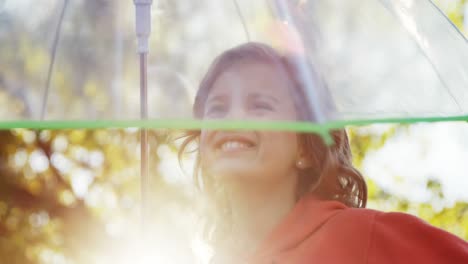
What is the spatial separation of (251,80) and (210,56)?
26 centimetres

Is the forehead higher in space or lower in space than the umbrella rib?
lower

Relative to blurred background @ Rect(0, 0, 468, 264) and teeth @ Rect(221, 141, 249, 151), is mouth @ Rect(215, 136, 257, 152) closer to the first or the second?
teeth @ Rect(221, 141, 249, 151)

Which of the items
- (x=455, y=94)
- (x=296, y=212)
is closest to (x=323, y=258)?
(x=296, y=212)

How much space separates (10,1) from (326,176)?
978 mm

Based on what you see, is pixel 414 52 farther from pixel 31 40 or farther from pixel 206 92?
pixel 31 40

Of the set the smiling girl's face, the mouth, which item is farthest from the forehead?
the mouth

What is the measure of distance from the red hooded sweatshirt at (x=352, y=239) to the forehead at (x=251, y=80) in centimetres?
35

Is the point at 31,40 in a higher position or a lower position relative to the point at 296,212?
higher

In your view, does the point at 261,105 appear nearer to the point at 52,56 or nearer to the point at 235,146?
the point at 235,146

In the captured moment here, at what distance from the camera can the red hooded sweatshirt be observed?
221 centimetres

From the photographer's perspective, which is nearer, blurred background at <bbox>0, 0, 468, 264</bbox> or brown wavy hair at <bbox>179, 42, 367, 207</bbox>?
brown wavy hair at <bbox>179, 42, 367, 207</bbox>

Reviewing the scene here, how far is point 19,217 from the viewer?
33.3 feet

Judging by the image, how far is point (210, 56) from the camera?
2205mm

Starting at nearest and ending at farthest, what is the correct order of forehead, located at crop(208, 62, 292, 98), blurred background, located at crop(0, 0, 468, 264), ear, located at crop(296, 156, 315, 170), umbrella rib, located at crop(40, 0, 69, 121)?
umbrella rib, located at crop(40, 0, 69, 121), forehead, located at crop(208, 62, 292, 98), ear, located at crop(296, 156, 315, 170), blurred background, located at crop(0, 0, 468, 264)
